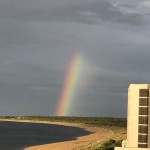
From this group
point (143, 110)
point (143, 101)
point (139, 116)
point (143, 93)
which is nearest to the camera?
point (143, 93)

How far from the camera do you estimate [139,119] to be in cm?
6444

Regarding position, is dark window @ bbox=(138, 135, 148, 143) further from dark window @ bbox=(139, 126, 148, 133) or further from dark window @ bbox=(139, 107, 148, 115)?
dark window @ bbox=(139, 107, 148, 115)

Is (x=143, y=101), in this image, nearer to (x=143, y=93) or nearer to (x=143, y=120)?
(x=143, y=93)

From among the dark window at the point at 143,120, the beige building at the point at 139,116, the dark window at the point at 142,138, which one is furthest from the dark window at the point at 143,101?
the dark window at the point at 142,138

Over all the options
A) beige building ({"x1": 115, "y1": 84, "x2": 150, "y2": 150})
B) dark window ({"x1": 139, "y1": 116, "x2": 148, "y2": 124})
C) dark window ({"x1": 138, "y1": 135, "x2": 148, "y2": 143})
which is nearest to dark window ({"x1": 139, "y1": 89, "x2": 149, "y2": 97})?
beige building ({"x1": 115, "y1": 84, "x2": 150, "y2": 150})

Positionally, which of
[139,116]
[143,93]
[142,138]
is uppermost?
[143,93]

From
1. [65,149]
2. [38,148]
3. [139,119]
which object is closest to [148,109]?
[139,119]

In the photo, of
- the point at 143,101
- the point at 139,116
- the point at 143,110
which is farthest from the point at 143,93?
the point at 139,116

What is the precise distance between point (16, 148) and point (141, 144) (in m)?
75.9

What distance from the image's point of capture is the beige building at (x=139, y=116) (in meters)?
63.7

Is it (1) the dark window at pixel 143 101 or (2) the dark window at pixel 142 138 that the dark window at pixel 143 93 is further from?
(2) the dark window at pixel 142 138

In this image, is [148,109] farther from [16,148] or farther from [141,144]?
[16,148]

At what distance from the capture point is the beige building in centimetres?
6369

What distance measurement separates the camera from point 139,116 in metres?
64.5
